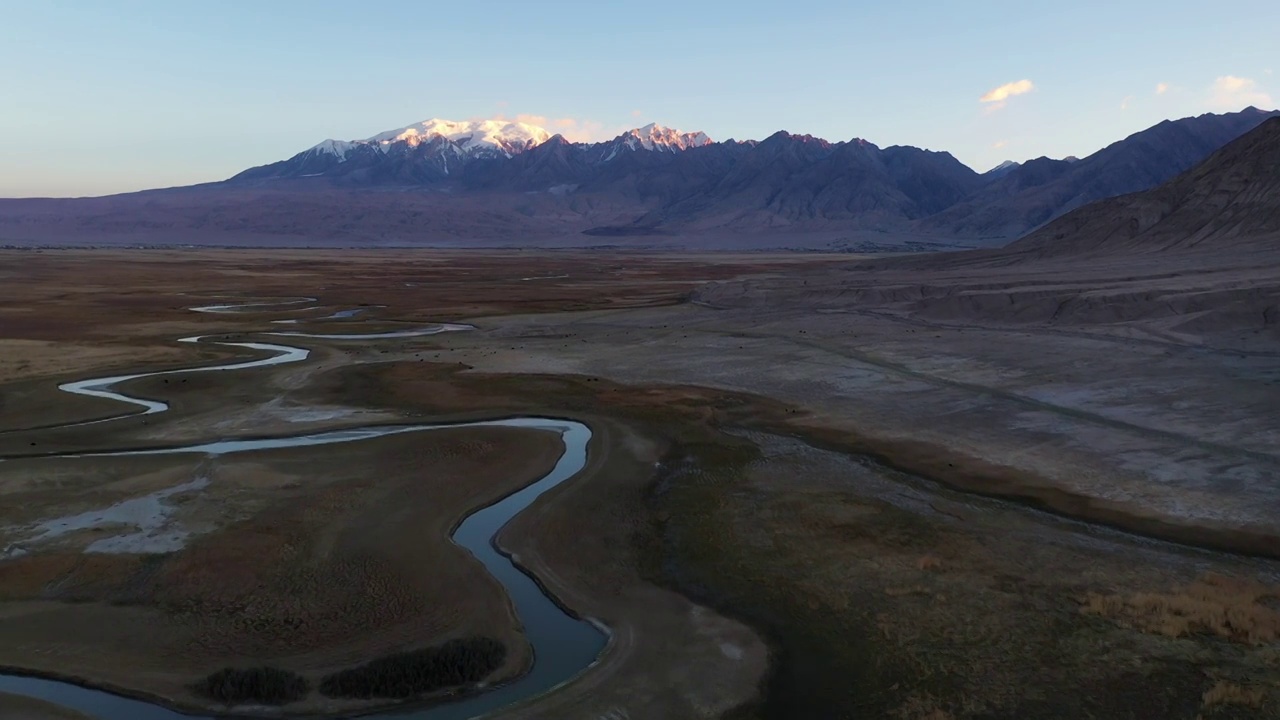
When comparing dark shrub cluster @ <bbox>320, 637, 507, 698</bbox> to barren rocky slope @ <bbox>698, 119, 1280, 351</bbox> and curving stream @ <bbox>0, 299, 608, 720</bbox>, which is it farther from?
barren rocky slope @ <bbox>698, 119, 1280, 351</bbox>

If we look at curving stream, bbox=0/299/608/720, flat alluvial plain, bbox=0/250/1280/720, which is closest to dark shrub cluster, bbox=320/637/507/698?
flat alluvial plain, bbox=0/250/1280/720

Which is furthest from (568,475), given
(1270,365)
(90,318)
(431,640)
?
(90,318)

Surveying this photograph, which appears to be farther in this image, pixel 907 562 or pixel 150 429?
pixel 150 429

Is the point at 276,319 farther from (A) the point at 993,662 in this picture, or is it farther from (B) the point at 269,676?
(A) the point at 993,662

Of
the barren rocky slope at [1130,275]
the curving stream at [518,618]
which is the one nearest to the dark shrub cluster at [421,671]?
the curving stream at [518,618]

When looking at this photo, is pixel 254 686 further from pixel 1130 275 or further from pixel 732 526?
pixel 1130 275

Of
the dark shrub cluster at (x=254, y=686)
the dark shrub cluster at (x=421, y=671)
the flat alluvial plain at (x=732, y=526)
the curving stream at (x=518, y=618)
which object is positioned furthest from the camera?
the flat alluvial plain at (x=732, y=526)

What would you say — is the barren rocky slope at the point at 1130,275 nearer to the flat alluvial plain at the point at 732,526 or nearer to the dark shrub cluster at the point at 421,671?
the flat alluvial plain at the point at 732,526
